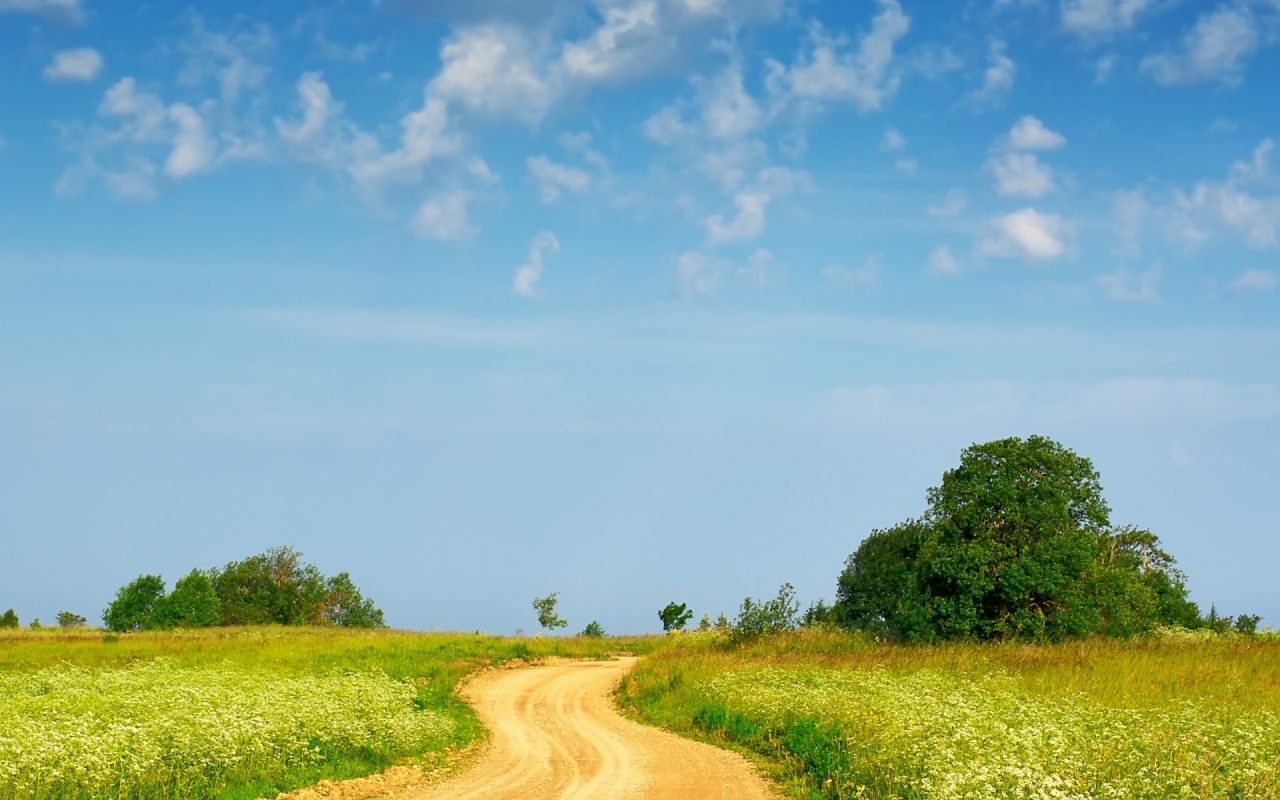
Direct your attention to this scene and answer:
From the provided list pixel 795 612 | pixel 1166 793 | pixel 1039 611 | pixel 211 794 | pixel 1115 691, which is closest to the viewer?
pixel 1166 793

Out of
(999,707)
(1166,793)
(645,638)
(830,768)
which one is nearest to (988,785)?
(1166,793)

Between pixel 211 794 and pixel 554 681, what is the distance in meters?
24.0

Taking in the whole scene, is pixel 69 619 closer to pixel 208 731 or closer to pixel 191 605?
pixel 191 605

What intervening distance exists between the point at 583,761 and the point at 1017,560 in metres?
21.6

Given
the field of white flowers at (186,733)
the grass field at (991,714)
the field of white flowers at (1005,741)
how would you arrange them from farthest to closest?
the field of white flowers at (186,733) → the grass field at (991,714) → the field of white flowers at (1005,741)

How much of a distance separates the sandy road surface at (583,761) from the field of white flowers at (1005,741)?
174 centimetres

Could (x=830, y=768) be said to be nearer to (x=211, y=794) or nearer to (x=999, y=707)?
(x=999, y=707)

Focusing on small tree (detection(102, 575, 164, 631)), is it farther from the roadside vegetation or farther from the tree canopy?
the tree canopy

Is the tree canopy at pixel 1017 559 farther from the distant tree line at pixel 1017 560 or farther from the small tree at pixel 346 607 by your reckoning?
the small tree at pixel 346 607

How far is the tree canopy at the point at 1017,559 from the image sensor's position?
119ft

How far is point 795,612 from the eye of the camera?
42.6 metres

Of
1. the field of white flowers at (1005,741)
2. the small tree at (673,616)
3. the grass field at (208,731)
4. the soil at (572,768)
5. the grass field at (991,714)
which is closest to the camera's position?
the field of white flowers at (1005,741)

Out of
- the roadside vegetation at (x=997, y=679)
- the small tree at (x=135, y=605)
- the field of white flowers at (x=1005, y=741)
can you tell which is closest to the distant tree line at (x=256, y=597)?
the small tree at (x=135, y=605)

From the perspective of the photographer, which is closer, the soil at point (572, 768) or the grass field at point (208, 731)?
the grass field at point (208, 731)
